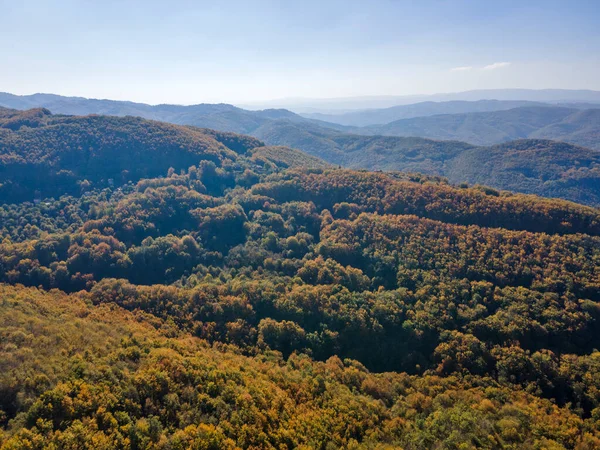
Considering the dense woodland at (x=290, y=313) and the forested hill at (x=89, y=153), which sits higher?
the forested hill at (x=89, y=153)

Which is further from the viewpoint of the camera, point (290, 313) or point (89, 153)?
point (89, 153)

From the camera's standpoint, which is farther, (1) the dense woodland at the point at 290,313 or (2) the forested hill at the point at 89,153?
(2) the forested hill at the point at 89,153

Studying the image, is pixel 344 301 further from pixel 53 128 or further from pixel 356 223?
pixel 53 128

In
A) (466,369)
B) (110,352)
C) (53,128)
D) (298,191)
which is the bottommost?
(466,369)

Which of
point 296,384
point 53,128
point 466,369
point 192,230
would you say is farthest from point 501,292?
point 53,128

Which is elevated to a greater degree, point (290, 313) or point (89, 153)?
point (89, 153)

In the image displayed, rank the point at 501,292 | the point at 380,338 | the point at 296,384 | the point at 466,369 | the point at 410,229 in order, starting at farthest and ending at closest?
the point at 410,229 < the point at 501,292 < the point at 380,338 < the point at 466,369 < the point at 296,384

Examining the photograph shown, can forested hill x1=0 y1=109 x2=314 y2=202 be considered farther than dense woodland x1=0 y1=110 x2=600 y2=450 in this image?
Yes

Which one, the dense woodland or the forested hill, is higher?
the forested hill
